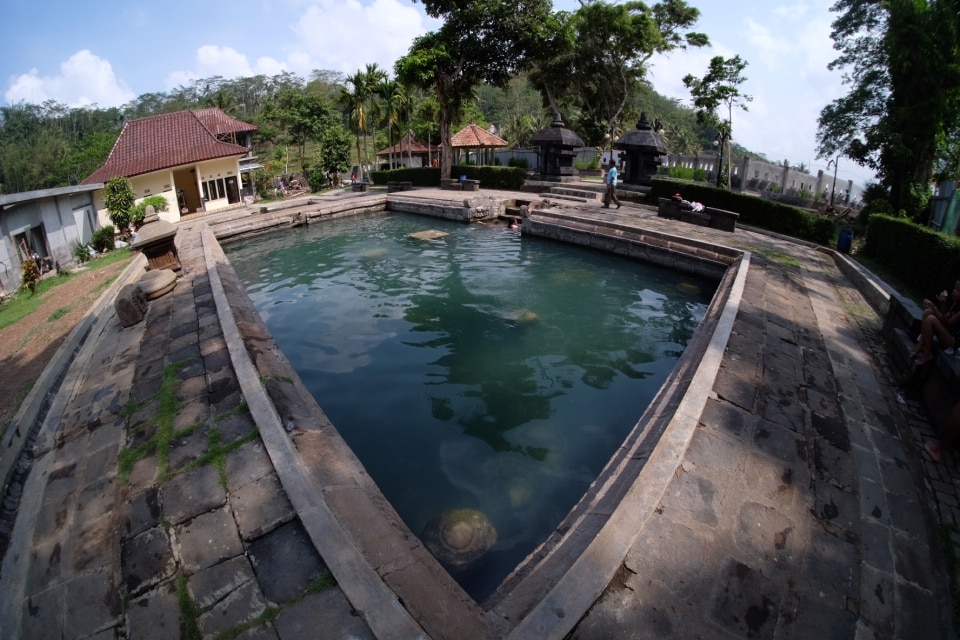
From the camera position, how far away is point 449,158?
29.7 m

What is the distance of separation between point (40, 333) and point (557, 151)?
23.5 metres

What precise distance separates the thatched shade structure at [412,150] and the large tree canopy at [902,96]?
2645 centimetres

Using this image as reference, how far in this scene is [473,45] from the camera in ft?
89.2

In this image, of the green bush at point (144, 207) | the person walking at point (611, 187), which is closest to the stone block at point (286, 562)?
the person walking at point (611, 187)

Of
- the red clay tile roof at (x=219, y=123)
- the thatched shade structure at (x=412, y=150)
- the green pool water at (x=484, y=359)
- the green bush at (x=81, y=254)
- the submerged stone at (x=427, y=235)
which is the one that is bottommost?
the green pool water at (x=484, y=359)

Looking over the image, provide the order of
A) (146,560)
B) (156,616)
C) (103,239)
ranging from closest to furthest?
1. (156,616)
2. (146,560)
3. (103,239)

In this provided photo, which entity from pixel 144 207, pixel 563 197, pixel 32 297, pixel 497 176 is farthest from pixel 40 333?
pixel 497 176

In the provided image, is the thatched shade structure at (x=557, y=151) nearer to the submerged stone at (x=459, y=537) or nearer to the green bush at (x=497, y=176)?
the green bush at (x=497, y=176)

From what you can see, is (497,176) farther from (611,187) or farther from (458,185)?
(611,187)

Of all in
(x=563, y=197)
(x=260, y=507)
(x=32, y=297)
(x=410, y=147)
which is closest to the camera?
(x=260, y=507)

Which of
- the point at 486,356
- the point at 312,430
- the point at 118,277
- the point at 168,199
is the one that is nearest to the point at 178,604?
the point at 312,430

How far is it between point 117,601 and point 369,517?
69.7 inches

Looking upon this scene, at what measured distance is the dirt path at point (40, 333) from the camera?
7166 millimetres

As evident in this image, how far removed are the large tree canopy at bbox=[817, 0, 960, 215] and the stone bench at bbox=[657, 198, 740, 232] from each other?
238 inches
